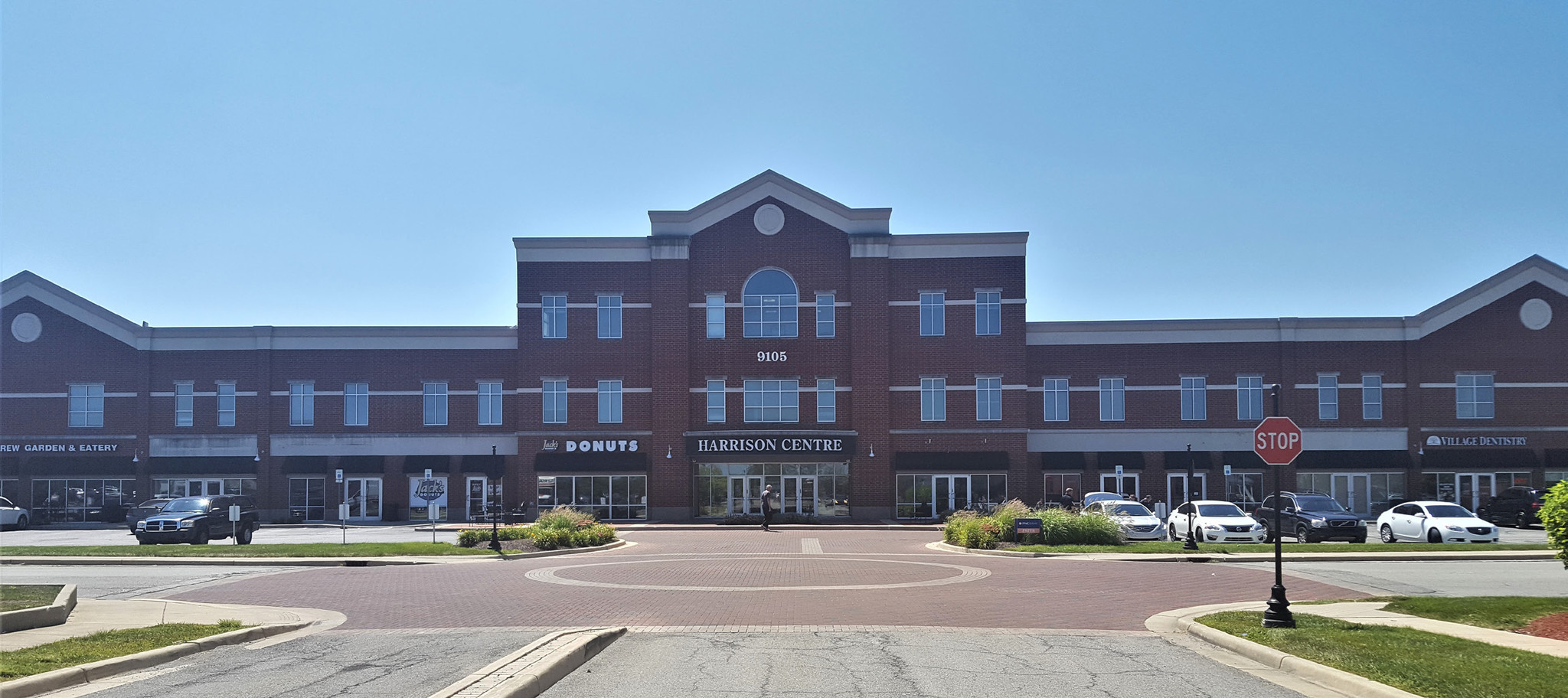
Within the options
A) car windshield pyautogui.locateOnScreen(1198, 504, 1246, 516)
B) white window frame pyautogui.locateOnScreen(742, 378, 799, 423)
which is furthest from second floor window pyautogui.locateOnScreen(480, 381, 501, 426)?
car windshield pyautogui.locateOnScreen(1198, 504, 1246, 516)

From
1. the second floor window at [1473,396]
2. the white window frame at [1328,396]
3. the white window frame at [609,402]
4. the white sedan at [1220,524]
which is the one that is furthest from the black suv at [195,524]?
the second floor window at [1473,396]

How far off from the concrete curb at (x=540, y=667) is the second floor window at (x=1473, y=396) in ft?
161

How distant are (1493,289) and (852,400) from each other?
95.7 ft

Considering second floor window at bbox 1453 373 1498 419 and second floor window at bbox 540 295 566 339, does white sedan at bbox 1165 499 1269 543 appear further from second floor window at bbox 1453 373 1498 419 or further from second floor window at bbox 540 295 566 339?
second floor window at bbox 540 295 566 339

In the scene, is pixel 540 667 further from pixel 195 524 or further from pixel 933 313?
pixel 933 313

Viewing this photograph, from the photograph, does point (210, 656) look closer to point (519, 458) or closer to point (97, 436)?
point (519, 458)

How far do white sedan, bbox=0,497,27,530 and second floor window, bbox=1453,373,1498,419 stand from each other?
2472 inches

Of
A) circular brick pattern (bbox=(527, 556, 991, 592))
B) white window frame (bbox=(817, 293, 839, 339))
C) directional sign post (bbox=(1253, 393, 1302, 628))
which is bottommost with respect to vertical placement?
circular brick pattern (bbox=(527, 556, 991, 592))

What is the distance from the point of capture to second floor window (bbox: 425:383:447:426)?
173 feet

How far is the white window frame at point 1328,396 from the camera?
51125mm

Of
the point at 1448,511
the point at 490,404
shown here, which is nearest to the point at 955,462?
the point at 1448,511

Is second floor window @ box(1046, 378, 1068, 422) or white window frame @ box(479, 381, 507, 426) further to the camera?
white window frame @ box(479, 381, 507, 426)

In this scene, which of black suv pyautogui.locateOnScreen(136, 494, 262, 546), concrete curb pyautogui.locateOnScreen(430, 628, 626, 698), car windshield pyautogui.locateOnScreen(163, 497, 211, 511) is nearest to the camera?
concrete curb pyautogui.locateOnScreen(430, 628, 626, 698)

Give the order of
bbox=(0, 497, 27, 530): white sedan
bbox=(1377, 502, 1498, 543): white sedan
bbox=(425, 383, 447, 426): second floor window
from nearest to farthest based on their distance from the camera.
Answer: bbox=(1377, 502, 1498, 543): white sedan → bbox=(0, 497, 27, 530): white sedan → bbox=(425, 383, 447, 426): second floor window
